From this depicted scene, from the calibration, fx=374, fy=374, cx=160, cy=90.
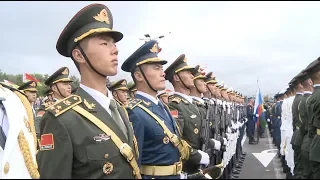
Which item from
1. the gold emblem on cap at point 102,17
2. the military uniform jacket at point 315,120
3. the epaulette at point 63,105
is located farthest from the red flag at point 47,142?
the military uniform jacket at point 315,120

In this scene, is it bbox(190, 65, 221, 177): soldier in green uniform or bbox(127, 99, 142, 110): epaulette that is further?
bbox(190, 65, 221, 177): soldier in green uniform

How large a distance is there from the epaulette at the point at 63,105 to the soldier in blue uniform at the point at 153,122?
3.24ft

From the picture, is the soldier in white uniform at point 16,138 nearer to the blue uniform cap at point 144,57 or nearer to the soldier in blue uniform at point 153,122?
the soldier in blue uniform at point 153,122

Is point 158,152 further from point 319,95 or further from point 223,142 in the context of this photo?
point 223,142

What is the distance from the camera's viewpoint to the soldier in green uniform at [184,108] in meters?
4.61

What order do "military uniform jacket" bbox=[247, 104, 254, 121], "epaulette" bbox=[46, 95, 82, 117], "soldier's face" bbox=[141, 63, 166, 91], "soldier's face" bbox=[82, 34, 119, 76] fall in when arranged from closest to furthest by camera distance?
"epaulette" bbox=[46, 95, 82, 117] → "soldier's face" bbox=[82, 34, 119, 76] → "soldier's face" bbox=[141, 63, 166, 91] → "military uniform jacket" bbox=[247, 104, 254, 121]

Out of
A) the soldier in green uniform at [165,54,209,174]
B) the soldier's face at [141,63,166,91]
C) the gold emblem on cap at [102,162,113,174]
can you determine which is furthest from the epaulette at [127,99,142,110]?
the gold emblem on cap at [102,162,113,174]

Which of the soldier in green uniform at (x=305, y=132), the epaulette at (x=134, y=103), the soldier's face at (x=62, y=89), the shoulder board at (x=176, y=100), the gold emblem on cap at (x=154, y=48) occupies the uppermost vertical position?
the gold emblem on cap at (x=154, y=48)

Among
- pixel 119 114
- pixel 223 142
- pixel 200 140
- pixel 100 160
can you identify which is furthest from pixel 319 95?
pixel 100 160

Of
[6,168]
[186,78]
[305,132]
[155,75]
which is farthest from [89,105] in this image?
[305,132]

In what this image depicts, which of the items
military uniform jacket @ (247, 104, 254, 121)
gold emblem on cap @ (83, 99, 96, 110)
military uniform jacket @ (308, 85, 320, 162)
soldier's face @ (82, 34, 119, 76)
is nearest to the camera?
gold emblem on cap @ (83, 99, 96, 110)

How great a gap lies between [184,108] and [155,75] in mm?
1153

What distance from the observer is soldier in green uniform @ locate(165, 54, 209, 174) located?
15.1 ft

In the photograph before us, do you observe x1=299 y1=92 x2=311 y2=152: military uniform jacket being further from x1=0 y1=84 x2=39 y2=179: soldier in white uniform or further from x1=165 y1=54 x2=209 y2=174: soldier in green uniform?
x1=0 y1=84 x2=39 y2=179: soldier in white uniform
